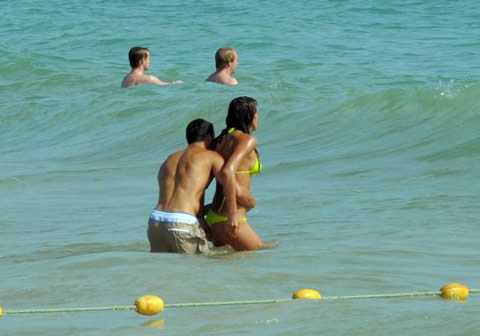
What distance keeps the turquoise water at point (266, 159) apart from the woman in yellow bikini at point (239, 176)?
0.65 feet

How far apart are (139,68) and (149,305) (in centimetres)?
Result: 1059

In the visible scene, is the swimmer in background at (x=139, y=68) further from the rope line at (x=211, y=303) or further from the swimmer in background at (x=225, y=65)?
the rope line at (x=211, y=303)

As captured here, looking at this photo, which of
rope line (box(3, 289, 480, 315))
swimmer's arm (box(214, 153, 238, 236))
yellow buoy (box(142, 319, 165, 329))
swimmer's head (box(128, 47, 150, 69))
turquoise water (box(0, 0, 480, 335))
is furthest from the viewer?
swimmer's head (box(128, 47, 150, 69))

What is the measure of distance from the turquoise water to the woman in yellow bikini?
0.20 metres

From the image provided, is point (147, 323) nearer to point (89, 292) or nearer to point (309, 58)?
point (89, 292)

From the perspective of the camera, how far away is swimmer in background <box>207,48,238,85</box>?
14.1m

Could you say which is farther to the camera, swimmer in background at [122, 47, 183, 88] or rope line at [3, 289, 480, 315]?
swimmer in background at [122, 47, 183, 88]

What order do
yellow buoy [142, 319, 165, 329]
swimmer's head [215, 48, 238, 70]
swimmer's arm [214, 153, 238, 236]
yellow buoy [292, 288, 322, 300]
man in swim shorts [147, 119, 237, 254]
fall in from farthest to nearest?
1. swimmer's head [215, 48, 238, 70]
2. man in swim shorts [147, 119, 237, 254]
3. swimmer's arm [214, 153, 238, 236]
4. yellow buoy [292, 288, 322, 300]
5. yellow buoy [142, 319, 165, 329]

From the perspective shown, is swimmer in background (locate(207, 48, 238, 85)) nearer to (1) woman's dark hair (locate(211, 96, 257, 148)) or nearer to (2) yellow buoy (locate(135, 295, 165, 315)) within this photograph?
(1) woman's dark hair (locate(211, 96, 257, 148))

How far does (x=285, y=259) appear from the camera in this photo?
21.3ft

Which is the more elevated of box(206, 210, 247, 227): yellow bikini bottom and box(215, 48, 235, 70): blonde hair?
box(215, 48, 235, 70): blonde hair

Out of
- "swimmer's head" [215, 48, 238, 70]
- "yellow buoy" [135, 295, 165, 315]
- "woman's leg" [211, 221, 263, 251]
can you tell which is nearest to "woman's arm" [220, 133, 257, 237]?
"woman's leg" [211, 221, 263, 251]

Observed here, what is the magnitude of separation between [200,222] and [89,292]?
136 centimetres

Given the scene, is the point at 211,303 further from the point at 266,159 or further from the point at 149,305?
the point at 266,159
